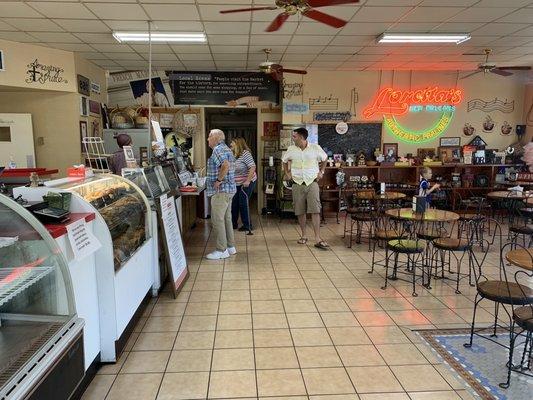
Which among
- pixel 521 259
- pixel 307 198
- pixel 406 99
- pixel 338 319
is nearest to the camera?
pixel 521 259

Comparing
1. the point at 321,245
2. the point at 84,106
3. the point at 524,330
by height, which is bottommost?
the point at 321,245

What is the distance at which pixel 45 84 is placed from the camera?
6242mm

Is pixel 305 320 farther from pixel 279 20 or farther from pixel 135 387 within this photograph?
pixel 279 20

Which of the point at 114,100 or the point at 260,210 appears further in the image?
the point at 260,210

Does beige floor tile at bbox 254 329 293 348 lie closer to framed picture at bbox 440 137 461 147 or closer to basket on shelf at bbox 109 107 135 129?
basket on shelf at bbox 109 107 135 129

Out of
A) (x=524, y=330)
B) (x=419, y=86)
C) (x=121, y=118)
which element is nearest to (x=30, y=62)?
(x=121, y=118)

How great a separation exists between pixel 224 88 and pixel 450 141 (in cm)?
500

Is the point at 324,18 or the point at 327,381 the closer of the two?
the point at 327,381

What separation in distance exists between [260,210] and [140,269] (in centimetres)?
542

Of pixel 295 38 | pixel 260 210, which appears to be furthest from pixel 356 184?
pixel 295 38

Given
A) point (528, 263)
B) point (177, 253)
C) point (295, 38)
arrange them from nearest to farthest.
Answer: point (528, 263) → point (177, 253) → point (295, 38)

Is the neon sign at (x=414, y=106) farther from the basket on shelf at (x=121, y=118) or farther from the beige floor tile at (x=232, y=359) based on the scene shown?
the beige floor tile at (x=232, y=359)

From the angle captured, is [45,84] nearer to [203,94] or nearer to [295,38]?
[203,94]

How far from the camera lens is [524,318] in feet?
7.86
